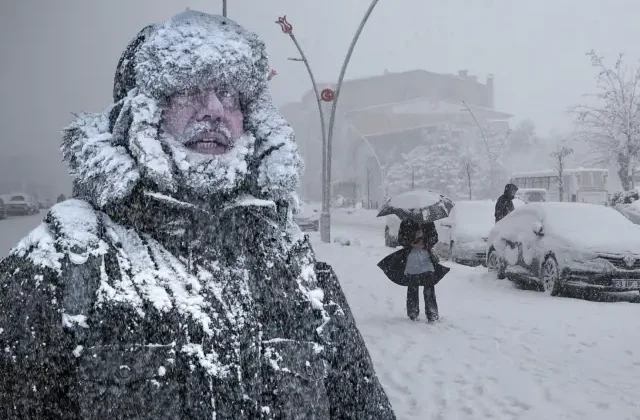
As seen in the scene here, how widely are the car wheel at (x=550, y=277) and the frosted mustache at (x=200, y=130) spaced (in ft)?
29.2

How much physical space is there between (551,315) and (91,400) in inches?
308

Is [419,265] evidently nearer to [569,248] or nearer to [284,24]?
[569,248]

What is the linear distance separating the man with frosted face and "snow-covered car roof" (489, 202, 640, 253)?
877 centimetres

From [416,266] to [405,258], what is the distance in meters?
0.20

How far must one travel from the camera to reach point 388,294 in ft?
32.5

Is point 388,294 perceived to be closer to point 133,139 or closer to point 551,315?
point 551,315

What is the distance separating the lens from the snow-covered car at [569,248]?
29.7 feet

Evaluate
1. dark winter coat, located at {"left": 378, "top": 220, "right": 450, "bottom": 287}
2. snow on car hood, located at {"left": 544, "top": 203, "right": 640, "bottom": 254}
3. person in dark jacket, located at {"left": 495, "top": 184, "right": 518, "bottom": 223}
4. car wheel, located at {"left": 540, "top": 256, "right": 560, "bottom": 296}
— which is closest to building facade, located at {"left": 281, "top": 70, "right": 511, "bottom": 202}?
person in dark jacket, located at {"left": 495, "top": 184, "right": 518, "bottom": 223}

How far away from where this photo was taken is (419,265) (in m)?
7.62

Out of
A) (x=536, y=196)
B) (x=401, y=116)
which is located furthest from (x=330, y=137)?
(x=401, y=116)

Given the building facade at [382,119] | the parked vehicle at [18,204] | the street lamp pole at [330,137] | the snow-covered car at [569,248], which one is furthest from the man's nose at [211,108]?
the building facade at [382,119]

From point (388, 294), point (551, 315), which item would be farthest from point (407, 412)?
point (388, 294)

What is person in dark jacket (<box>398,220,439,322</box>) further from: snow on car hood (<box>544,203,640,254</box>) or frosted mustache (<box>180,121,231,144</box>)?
frosted mustache (<box>180,121,231,144</box>)

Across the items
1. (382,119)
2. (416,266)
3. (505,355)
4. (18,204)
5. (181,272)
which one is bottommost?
(505,355)
